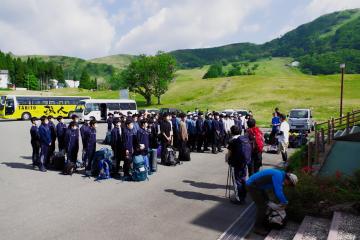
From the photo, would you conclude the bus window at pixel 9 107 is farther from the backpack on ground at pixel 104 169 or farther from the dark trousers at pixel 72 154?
the backpack on ground at pixel 104 169

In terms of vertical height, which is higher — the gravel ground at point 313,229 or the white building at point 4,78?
the white building at point 4,78

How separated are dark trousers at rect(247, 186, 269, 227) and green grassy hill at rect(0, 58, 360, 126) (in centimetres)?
4194

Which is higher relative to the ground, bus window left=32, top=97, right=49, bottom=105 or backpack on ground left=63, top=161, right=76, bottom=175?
bus window left=32, top=97, right=49, bottom=105

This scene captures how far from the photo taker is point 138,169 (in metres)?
11.3

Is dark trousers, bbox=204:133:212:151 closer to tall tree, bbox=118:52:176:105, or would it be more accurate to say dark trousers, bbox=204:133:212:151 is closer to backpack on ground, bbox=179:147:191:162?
backpack on ground, bbox=179:147:191:162

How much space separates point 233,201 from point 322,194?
2138 mm

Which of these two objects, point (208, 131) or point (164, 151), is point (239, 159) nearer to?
point (164, 151)

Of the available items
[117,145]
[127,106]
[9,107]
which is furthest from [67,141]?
[9,107]

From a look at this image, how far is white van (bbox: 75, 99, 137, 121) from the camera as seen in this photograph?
3875 cm

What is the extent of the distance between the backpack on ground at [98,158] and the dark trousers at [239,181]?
4536 millimetres

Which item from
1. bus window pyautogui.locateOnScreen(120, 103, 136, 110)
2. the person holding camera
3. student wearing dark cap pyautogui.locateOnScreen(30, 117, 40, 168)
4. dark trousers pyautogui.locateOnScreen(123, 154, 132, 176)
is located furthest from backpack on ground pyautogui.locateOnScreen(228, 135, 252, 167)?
bus window pyautogui.locateOnScreen(120, 103, 136, 110)

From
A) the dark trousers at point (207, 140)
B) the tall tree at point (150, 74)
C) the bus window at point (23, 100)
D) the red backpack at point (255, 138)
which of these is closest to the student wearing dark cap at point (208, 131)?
the dark trousers at point (207, 140)

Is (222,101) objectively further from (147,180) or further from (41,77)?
(41,77)

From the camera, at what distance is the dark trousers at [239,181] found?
897 cm
